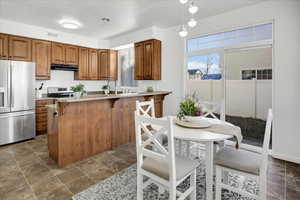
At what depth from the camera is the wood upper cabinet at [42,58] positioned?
405 centimetres

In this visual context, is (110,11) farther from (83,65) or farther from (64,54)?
(83,65)

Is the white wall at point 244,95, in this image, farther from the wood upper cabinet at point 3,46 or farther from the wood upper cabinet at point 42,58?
the wood upper cabinet at point 3,46

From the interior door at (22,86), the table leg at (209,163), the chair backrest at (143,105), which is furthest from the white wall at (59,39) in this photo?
the table leg at (209,163)

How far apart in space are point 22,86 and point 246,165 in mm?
4241

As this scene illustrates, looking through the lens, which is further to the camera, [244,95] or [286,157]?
[244,95]

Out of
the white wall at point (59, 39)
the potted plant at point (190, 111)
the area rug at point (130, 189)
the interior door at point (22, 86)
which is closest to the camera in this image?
the area rug at point (130, 189)

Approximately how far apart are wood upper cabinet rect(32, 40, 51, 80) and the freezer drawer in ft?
3.53

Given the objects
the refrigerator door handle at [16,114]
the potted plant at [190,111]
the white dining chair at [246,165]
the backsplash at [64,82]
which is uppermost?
the backsplash at [64,82]

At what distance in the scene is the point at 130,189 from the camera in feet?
6.38

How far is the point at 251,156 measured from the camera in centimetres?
169

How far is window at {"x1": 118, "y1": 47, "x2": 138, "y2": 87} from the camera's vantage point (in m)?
5.41

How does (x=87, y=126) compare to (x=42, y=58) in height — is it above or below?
below

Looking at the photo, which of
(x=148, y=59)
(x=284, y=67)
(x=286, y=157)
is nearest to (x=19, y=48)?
(x=148, y=59)

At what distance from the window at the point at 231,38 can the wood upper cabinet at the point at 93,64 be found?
3.04 metres
